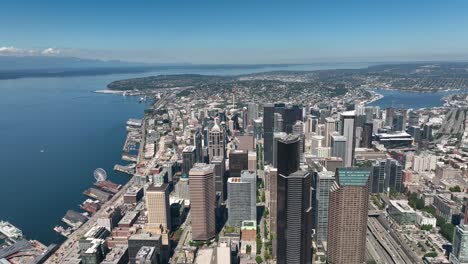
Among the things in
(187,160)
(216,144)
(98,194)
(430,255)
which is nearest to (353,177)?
(430,255)

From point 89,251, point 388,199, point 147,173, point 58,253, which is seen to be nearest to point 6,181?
point 147,173

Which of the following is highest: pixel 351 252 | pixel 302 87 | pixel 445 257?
pixel 302 87

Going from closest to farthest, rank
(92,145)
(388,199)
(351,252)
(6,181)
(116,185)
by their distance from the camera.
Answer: (351,252), (388,199), (116,185), (6,181), (92,145)

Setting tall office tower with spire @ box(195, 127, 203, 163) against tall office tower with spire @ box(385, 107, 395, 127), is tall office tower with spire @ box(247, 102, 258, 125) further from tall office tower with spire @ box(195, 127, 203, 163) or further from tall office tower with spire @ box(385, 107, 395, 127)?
tall office tower with spire @ box(385, 107, 395, 127)

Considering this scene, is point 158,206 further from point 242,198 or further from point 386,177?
point 386,177

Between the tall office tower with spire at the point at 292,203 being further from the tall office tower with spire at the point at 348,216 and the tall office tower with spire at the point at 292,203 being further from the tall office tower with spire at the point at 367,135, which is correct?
the tall office tower with spire at the point at 367,135

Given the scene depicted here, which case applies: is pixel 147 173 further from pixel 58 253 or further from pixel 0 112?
pixel 0 112

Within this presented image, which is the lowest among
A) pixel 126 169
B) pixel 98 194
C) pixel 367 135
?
pixel 98 194
